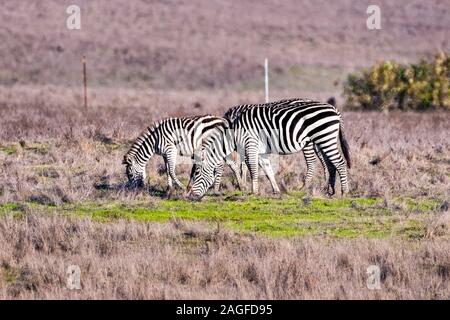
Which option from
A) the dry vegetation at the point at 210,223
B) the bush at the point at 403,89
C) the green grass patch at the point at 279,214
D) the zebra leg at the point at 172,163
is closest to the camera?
the dry vegetation at the point at 210,223

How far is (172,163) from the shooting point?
1780cm

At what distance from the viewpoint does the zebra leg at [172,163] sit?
1756cm

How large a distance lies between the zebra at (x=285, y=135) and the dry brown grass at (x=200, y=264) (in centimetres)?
369

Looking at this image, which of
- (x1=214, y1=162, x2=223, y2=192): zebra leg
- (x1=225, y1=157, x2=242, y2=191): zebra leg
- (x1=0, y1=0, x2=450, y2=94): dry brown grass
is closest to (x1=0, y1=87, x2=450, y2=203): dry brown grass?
(x1=225, y1=157, x2=242, y2=191): zebra leg

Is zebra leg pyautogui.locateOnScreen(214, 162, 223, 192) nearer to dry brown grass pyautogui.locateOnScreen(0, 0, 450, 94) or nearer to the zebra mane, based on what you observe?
the zebra mane

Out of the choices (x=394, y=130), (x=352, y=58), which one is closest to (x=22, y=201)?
(x=394, y=130)

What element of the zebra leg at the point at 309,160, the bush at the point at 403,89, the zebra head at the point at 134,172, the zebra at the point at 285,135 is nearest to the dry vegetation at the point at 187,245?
the zebra head at the point at 134,172

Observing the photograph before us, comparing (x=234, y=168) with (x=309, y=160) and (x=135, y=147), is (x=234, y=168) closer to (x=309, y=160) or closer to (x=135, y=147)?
(x=309, y=160)

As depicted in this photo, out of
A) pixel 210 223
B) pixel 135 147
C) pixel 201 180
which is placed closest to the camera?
pixel 210 223

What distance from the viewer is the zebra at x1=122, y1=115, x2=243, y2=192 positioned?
58.6ft

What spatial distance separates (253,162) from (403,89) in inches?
859

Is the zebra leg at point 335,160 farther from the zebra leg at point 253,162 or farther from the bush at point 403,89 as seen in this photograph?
the bush at point 403,89

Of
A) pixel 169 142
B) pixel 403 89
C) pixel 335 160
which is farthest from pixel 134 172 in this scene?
pixel 403 89
